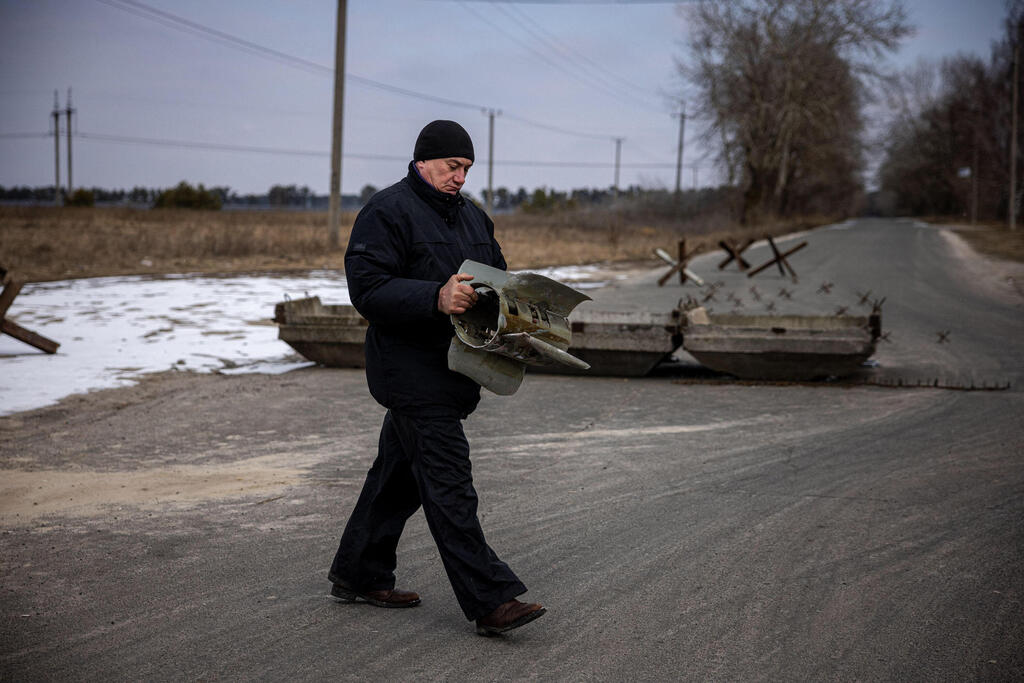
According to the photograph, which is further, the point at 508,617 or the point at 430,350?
the point at 430,350

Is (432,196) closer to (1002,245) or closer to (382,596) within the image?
(382,596)

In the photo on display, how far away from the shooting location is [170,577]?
4652 millimetres

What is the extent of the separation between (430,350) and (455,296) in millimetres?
358

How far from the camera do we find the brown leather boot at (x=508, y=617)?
3943mm

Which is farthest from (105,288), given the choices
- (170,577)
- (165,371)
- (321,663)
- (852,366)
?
(321,663)

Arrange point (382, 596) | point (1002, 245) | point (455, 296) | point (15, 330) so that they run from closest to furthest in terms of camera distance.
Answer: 1. point (455, 296)
2. point (382, 596)
3. point (15, 330)
4. point (1002, 245)

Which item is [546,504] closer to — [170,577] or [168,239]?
[170,577]

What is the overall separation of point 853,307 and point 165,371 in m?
11.7

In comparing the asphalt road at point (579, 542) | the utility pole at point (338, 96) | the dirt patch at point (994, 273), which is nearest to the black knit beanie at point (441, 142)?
the asphalt road at point (579, 542)

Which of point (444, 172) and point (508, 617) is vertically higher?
point (444, 172)

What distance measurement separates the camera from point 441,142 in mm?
4039

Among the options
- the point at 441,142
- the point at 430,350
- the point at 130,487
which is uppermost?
the point at 441,142

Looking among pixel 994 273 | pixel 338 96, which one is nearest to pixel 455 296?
pixel 994 273

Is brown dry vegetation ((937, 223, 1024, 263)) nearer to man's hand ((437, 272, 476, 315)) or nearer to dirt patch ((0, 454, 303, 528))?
dirt patch ((0, 454, 303, 528))
